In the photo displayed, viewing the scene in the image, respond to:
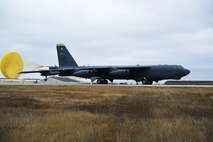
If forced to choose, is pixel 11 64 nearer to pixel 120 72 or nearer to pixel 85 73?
pixel 85 73

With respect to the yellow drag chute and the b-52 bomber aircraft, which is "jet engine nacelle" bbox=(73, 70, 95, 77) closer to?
the b-52 bomber aircraft

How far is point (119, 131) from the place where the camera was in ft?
29.8

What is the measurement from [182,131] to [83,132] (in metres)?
3.05

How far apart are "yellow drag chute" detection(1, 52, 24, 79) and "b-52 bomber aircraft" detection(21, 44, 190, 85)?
302 inches

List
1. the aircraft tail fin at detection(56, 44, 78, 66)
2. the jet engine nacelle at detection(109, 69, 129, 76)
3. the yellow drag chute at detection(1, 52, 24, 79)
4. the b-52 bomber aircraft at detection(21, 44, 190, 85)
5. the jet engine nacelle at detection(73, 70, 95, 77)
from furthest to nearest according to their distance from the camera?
the aircraft tail fin at detection(56, 44, 78, 66)
the yellow drag chute at detection(1, 52, 24, 79)
the jet engine nacelle at detection(73, 70, 95, 77)
the jet engine nacelle at detection(109, 69, 129, 76)
the b-52 bomber aircraft at detection(21, 44, 190, 85)

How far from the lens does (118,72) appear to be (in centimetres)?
5031

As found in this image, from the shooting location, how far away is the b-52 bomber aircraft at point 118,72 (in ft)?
152

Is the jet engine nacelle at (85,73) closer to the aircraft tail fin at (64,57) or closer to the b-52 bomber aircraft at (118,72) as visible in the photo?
the b-52 bomber aircraft at (118,72)

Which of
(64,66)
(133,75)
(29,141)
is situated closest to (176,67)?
(133,75)

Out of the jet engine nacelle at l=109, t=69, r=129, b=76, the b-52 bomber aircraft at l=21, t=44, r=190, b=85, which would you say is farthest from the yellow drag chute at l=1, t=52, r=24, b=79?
the jet engine nacelle at l=109, t=69, r=129, b=76

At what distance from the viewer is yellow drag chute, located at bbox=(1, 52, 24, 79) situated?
56.4m

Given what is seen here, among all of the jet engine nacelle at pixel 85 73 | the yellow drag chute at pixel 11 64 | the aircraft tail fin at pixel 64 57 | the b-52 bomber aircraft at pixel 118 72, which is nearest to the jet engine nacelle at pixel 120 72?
the b-52 bomber aircraft at pixel 118 72

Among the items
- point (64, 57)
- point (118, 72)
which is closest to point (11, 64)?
point (64, 57)

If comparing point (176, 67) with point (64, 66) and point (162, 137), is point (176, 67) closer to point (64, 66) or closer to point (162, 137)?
point (64, 66)
